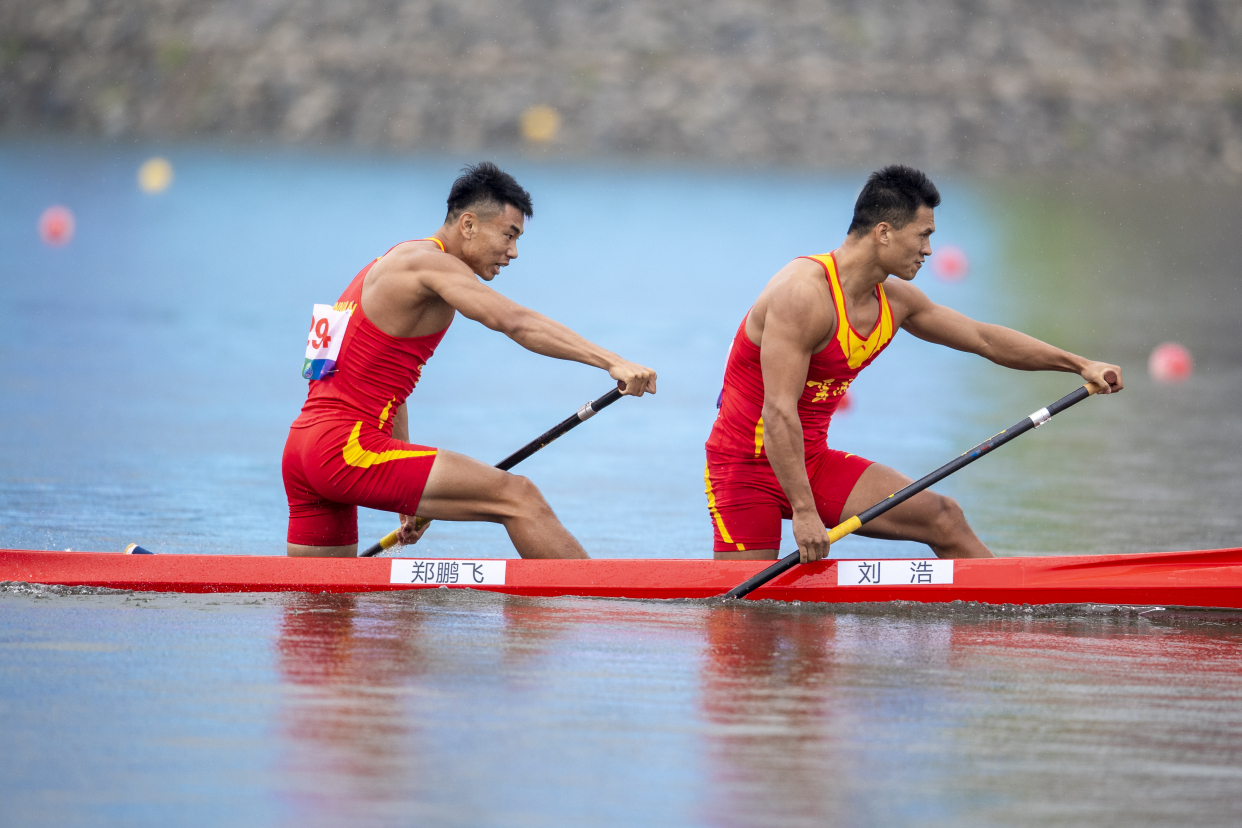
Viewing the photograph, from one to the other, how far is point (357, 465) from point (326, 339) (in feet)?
1.88

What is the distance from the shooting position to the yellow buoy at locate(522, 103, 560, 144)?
6725 cm

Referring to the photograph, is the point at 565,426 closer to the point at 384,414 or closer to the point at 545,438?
the point at 545,438

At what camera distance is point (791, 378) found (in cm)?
637

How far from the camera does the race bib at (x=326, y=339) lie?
675cm

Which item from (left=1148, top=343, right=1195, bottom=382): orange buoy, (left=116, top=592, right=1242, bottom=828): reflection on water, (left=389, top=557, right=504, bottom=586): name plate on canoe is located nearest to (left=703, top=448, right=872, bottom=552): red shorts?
(left=116, top=592, right=1242, bottom=828): reflection on water

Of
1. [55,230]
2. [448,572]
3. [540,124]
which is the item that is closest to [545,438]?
[448,572]

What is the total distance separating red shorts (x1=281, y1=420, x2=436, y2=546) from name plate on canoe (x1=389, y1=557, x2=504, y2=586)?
253 mm

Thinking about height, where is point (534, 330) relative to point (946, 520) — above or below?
→ above

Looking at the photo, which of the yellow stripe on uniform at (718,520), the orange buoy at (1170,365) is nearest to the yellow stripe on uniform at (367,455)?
the yellow stripe on uniform at (718,520)

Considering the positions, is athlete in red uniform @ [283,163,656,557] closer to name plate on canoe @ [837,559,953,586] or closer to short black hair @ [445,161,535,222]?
short black hair @ [445,161,535,222]

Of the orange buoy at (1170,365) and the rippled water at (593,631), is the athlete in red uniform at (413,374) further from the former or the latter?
the orange buoy at (1170,365)

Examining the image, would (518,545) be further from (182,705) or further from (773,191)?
(773,191)

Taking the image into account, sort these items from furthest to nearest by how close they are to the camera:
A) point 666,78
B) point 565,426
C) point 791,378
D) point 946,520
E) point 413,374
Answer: point 666,78 → point 565,426 → point 413,374 → point 946,520 → point 791,378

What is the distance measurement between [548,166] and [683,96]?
42.6 ft
